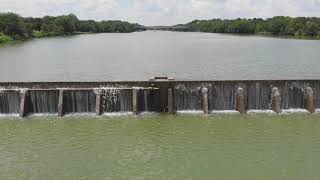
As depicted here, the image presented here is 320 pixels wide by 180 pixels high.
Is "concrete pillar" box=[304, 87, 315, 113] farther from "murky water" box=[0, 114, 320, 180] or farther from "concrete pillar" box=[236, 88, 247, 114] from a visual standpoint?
"concrete pillar" box=[236, 88, 247, 114]

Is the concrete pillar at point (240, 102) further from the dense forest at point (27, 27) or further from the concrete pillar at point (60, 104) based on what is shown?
the dense forest at point (27, 27)

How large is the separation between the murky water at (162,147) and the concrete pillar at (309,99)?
0.67 m

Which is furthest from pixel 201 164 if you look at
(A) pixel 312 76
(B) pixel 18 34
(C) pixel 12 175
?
(B) pixel 18 34

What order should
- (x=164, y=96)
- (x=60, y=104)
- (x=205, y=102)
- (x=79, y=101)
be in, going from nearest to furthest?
(x=60, y=104) → (x=205, y=102) → (x=164, y=96) → (x=79, y=101)

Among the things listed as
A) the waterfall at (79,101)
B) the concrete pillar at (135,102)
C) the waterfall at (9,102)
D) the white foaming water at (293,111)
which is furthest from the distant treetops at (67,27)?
the white foaming water at (293,111)

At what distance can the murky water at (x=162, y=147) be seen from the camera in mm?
19297

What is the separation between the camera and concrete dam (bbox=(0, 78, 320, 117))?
28.2 m

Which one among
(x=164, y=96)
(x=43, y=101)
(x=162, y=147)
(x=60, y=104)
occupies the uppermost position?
(x=164, y=96)

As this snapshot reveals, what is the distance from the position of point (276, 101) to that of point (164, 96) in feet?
22.7

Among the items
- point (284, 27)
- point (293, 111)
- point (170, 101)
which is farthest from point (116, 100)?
point (284, 27)

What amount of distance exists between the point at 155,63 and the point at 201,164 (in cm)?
3705

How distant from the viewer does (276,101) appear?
2809cm

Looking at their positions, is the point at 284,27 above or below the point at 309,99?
above

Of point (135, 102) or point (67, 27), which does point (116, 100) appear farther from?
point (67, 27)
